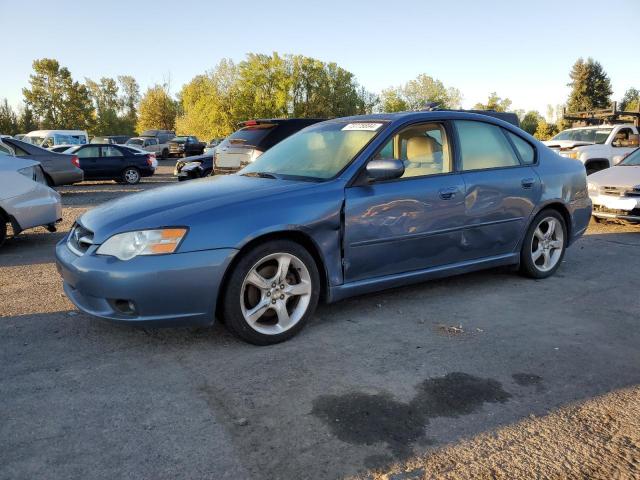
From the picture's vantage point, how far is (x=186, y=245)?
330 centimetres

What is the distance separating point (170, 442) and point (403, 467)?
3.44 feet

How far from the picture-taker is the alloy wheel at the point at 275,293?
3.56 meters

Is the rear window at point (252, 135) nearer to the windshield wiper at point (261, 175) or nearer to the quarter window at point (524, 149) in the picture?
the windshield wiper at point (261, 175)

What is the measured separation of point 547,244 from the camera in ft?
17.5

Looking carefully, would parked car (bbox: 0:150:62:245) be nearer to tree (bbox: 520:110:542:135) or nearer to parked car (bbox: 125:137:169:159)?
parked car (bbox: 125:137:169:159)

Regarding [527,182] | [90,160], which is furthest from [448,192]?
[90,160]

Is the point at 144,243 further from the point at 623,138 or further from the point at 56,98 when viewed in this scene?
the point at 56,98

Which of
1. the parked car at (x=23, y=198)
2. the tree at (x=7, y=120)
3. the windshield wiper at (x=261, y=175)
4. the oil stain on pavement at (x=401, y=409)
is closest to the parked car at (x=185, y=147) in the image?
the tree at (x=7, y=120)

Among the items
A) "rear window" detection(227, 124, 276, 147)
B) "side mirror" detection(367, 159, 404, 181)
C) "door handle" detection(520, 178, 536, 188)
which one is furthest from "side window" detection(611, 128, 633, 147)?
"side mirror" detection(367, 159, 404, 181)

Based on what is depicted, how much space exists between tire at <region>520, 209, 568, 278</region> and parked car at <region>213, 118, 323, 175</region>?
19.4 ft

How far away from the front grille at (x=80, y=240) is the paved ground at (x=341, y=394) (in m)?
0.61

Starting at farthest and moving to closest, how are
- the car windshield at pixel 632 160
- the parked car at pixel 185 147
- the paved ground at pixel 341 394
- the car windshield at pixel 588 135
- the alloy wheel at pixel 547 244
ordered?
the parked car at pixel 185 147 → the car windshield at pixel 588 135 → the car windshield at pixel 632 160 → the alloy wheel at pixel 547 244 → the paved ground at pixel 341 394

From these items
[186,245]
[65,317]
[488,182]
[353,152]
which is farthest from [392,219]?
[65,317]

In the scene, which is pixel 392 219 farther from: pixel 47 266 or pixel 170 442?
pixel 47 266
